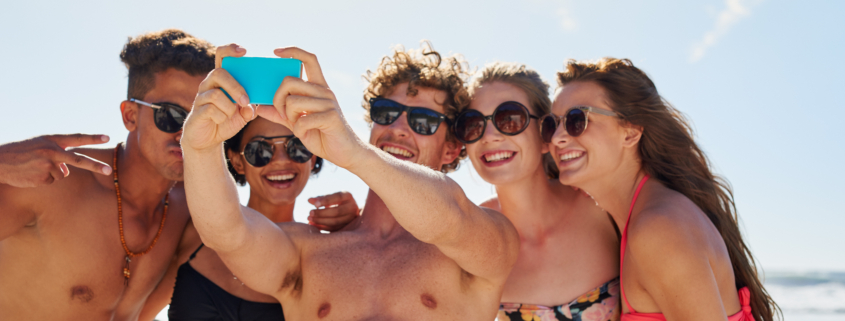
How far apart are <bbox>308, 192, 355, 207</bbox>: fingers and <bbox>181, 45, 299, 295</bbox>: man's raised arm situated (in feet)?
1.68

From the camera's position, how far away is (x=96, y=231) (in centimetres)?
361

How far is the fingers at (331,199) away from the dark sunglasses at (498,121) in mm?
995

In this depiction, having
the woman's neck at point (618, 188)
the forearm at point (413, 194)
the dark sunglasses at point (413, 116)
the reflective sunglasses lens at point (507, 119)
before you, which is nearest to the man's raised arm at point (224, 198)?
the forearm at point (413, 194)

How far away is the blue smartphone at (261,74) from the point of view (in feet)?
6.12

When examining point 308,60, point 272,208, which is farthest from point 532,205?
point 308,60

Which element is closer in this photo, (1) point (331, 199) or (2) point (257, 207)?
(1) point (331, 199)

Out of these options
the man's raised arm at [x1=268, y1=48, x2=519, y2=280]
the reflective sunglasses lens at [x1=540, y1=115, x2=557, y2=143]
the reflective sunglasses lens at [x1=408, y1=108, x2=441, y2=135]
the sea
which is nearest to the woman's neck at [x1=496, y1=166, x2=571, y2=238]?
the reflective sunglasses lens at [x1=540, y1=115, x2=557, y2=143]

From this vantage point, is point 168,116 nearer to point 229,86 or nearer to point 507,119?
point 229,86

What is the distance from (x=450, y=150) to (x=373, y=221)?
108 cm

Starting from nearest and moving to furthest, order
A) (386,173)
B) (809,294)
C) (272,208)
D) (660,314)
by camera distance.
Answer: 1. (386,173)
2. (660,314)
3. (272,208)
4. (809,294)

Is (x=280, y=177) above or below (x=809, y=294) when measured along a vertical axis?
above

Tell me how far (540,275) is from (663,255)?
1.26 metres

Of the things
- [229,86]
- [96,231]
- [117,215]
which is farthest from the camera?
[117,215]

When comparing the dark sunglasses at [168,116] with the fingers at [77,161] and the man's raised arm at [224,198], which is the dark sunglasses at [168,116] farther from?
the man's raised arm at [224,198]
